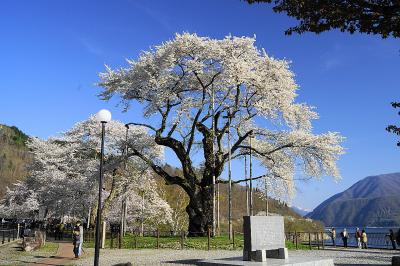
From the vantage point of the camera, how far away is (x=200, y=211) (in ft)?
103

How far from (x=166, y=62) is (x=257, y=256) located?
Result: 794 inches

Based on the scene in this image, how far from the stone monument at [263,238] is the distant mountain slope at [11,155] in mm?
125010

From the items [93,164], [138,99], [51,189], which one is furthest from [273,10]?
[51,189]

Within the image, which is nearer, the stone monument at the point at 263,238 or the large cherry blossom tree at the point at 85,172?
the stone monument at the point at 263,238

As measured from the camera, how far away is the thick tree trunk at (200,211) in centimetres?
3127

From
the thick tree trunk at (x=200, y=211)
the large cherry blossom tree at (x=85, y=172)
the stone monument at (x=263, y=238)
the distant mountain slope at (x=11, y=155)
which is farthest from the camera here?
the distant mountain slope at (x=11, y=155)

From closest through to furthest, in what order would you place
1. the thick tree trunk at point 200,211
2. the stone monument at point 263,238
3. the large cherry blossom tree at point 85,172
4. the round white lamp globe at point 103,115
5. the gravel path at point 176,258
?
1. the round white lamp globe at point 103,115
2. the stone monument at point 263,238
3. the gravel path at point 176,258
4. the thick tree trunk at point 200,211
5. the large cherry blossom tree at point 85,172

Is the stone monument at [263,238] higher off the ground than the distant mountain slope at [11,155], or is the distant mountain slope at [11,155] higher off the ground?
the distant mountain slope at [11,155]

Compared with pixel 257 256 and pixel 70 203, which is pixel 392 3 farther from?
pixel 70 203

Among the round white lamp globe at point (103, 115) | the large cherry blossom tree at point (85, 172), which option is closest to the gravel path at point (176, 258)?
the round white lamp globe at point (103, 115)

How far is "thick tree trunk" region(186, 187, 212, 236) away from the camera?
31266 mm

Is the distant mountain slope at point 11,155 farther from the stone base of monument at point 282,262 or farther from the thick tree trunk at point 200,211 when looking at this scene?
the stone base of monument at point 282,262

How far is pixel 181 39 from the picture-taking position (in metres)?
32.4

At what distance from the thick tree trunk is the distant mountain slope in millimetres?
109800
